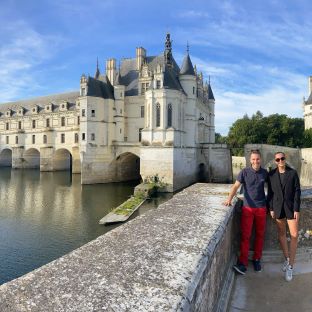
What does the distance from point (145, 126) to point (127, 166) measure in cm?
666

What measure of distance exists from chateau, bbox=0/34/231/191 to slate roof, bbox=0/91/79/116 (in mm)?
3185

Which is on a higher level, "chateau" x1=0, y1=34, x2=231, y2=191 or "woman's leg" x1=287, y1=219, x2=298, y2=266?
"chateau" x1=0, y1=34, x2=231, y2=191

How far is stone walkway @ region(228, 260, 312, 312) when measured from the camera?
3.45m

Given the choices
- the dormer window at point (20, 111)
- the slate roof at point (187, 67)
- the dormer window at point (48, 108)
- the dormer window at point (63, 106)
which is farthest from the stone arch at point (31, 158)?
the slate roof at point (187, 67)

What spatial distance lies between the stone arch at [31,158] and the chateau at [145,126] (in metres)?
10.7

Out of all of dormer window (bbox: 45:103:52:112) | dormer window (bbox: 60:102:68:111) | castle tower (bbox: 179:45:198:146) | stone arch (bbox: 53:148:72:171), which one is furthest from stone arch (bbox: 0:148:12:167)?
castle tower (bbox: 179:45:198:146)

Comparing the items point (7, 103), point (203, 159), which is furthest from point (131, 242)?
point (7, 103)

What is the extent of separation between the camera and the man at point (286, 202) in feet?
13.5

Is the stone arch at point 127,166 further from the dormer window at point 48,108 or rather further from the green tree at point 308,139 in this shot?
the green tree at point 308,139

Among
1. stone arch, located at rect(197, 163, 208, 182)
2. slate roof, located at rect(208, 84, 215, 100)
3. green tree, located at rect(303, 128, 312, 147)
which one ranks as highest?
slate roof, located at rect(208, 84, 215, 100)

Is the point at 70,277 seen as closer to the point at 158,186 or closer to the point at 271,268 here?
the point at 271,268

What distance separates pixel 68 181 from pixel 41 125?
16823mm

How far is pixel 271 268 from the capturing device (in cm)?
441

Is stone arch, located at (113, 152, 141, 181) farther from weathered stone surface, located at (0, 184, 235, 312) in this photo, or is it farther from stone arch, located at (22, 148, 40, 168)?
weathered stone surface, located at (0, 184, 235, 312)
